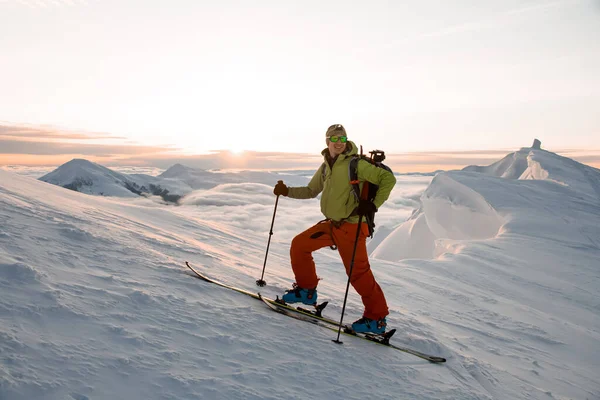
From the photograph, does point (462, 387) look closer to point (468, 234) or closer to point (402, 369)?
point (402, 369)

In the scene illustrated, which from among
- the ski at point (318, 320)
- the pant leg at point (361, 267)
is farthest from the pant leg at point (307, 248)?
the ski at point (318, 320)

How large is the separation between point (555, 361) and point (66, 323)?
8.23 metres

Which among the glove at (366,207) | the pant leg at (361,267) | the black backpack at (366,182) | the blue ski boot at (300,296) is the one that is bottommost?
the blue ski boot at (300,296)

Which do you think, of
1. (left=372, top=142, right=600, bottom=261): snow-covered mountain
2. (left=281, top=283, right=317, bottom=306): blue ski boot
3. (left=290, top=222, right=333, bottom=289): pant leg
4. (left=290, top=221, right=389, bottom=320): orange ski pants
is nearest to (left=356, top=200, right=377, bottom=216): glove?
(left=290, top=221, right=389, bottom=320): orange ski pants

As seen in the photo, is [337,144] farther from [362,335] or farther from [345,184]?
[362,335]

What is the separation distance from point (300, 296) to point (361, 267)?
3.37ft

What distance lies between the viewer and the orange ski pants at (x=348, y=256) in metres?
4.89

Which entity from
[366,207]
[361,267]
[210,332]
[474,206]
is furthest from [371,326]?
[474,206]

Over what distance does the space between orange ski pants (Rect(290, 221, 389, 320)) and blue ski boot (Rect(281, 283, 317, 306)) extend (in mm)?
180

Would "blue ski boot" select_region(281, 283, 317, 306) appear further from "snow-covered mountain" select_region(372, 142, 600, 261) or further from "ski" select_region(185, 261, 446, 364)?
"snow-covered mountain" select_region(372, 142, 600, 261)

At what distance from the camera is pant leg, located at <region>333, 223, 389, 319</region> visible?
16.0 feet

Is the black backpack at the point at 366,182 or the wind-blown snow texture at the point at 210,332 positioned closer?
the wind-blown snow texture at the point at 210,332

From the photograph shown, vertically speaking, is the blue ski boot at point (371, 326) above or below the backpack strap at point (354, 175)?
below

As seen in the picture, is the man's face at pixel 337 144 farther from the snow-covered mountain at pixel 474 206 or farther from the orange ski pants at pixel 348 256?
the snow-covered mountain at pixel 474 206
